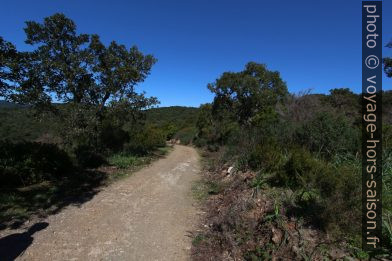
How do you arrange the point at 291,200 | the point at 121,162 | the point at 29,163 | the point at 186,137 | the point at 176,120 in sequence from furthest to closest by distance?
the point at 176,120, the point at 186,137, the point at 121,162, the point at 29,163, the point at 291,200

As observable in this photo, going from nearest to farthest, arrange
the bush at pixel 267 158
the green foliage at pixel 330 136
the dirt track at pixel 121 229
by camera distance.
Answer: the dirt track at pixel 121 229
the bush at pixel 267 158
the green foliage at pixel 330 136

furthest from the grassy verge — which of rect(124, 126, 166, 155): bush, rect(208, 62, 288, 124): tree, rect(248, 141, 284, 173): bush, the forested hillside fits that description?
the forested hillside

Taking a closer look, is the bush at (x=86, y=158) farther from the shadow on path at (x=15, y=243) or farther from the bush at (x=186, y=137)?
the bush at (x=186, y=137)

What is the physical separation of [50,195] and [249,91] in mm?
16691

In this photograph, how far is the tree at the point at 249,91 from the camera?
1986cm

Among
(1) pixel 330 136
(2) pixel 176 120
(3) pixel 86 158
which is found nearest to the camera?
(1) pixel 330 136

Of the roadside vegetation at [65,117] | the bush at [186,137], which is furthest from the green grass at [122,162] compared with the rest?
the bush at [186,137]

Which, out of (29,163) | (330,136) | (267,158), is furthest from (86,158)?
(330,136)

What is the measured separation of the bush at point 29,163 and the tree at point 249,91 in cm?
1466

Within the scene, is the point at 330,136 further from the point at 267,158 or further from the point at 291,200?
the point at 291,200

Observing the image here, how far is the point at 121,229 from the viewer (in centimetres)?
477

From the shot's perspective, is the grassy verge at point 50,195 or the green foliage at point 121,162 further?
the green foliage at point 121,162

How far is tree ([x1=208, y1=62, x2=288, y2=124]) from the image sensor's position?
19859mm

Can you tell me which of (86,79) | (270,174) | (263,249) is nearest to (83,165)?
(86,79)
